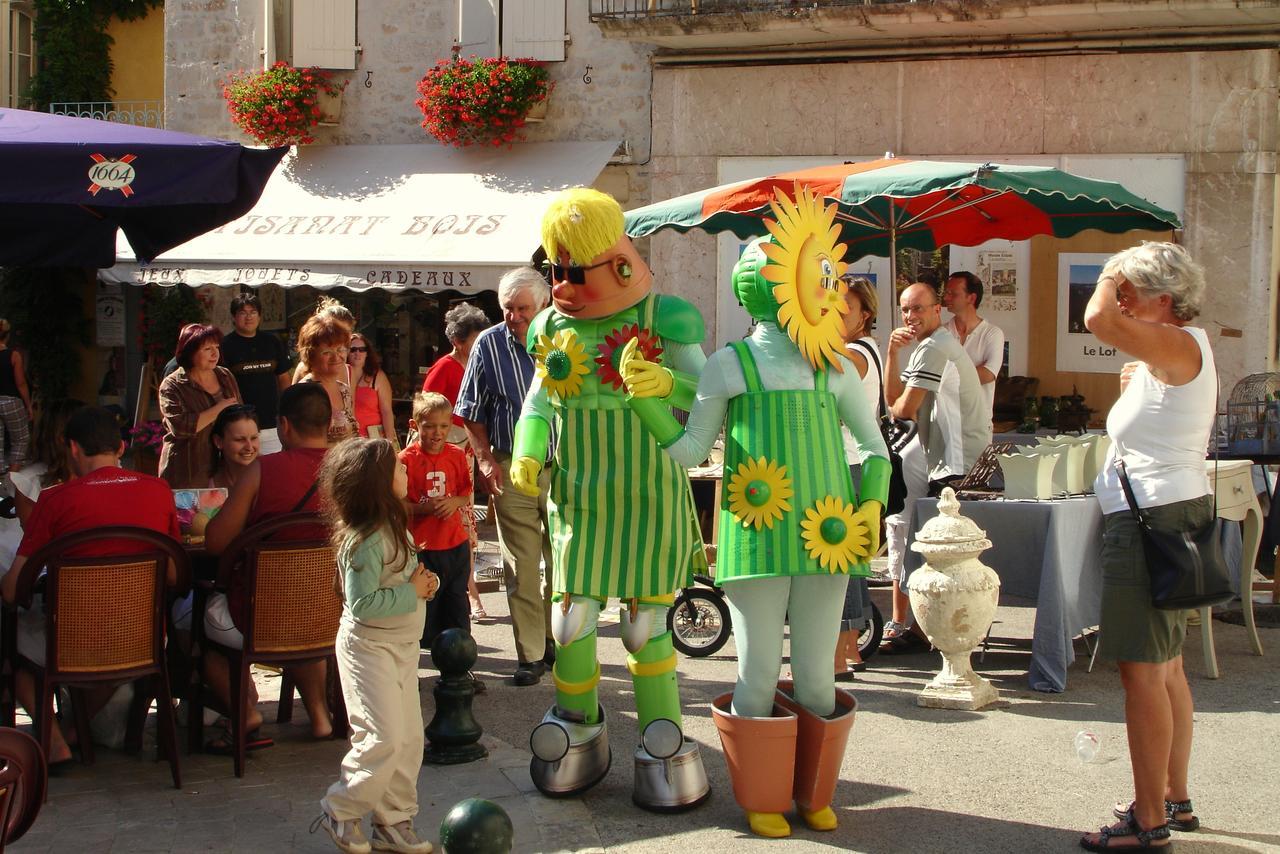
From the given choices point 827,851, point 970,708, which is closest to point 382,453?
point 827,851

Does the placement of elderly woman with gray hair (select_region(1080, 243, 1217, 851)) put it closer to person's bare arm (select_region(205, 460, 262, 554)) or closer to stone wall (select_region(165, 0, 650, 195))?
person's bare arm (select_region(205, 460, 262, 554))

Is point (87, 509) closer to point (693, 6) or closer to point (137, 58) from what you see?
point (693, 6)

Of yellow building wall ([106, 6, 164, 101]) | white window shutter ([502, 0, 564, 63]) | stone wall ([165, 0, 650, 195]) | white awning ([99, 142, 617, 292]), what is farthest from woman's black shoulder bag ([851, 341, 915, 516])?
yellow building wall ([106, 6, 164, 101])

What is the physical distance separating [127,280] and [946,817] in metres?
11.8

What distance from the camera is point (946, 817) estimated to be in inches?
187

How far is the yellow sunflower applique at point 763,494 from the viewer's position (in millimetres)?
4449

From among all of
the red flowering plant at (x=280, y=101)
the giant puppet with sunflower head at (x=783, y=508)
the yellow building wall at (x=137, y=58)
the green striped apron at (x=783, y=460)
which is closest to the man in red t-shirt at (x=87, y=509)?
the giant puppet with sunflower head at (x=783, y=508)

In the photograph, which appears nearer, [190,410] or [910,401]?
[910,401]

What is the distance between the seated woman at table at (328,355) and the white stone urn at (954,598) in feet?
10.1

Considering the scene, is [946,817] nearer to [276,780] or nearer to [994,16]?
[276,780]

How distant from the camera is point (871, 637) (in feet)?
22.7

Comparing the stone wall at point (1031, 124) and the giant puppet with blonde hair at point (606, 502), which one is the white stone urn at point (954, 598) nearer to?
the giant puppet with blonde hair at point (606, 502)

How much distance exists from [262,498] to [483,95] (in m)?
9.66

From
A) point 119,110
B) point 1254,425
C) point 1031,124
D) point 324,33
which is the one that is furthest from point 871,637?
point 119,110
